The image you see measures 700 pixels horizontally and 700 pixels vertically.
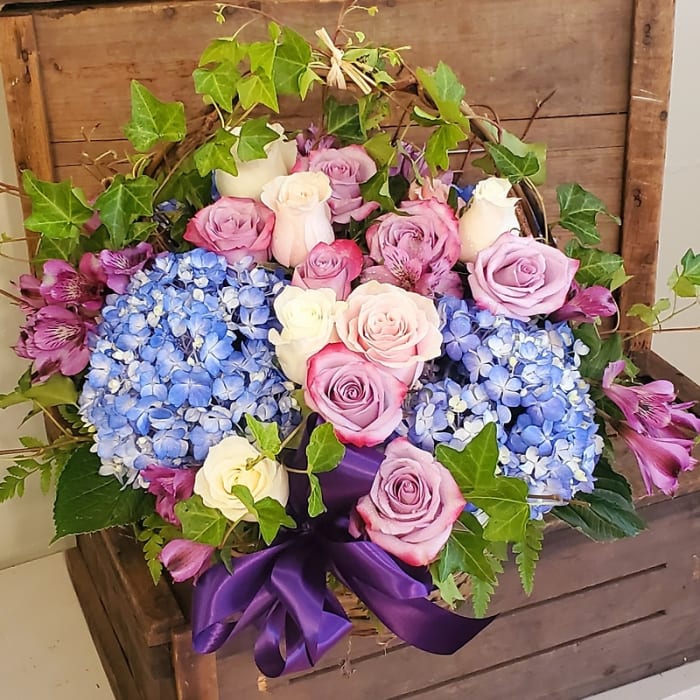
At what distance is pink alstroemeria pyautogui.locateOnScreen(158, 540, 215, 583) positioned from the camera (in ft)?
2.46

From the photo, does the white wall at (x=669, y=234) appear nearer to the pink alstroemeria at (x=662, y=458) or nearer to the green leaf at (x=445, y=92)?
the green leaf at (x=445, y=92)

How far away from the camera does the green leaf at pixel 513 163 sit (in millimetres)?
833

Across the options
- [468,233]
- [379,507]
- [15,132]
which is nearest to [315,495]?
[379,507]

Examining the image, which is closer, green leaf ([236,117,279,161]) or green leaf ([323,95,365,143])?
green leaf ([236,117,279,161])

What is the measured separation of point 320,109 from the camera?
1032 mm

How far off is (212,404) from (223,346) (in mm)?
46

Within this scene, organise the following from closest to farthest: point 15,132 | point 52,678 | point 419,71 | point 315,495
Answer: point 315,495
point 419,71
point 15,132
point 52,678

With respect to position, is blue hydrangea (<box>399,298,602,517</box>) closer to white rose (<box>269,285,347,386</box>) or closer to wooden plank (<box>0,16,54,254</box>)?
white rose (<box>269,285,347,386</box>)

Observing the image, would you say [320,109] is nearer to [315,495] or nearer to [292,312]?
[292,312]

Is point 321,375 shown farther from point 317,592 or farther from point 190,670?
point 190,670

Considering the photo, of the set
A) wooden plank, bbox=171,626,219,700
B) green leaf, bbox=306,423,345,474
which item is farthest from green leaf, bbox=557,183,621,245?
wooden plank, bbox=171,626,219,700

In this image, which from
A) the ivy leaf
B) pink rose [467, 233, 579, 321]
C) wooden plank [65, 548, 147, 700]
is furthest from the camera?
wooden plank [65, 548, 147, 700]

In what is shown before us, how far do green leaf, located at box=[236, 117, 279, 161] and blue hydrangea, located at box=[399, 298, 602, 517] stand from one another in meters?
0.20

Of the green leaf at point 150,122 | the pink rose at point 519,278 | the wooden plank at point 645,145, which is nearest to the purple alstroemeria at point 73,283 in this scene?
the green leaf at point 150,122
